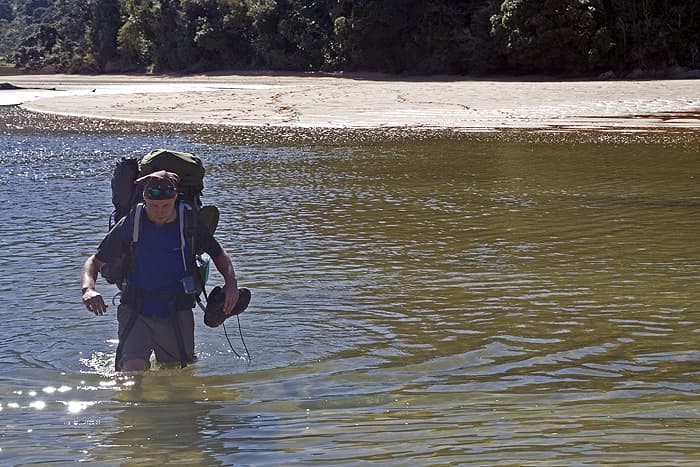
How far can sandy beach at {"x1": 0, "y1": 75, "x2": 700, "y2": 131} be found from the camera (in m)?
26.9

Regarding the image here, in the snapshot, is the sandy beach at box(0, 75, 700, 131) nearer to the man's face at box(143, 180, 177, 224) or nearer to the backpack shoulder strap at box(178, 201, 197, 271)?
the backpack shoulder strap at box(178, 201, 197, 271)

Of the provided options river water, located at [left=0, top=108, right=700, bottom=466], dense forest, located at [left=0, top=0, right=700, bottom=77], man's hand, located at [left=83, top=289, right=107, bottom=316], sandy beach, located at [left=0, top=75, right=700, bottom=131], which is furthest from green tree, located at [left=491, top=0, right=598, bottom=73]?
man's hand, located at [left=83, top=289, right=107, bottom=316]

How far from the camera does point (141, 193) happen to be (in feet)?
18.6

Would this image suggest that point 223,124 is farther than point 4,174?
Yes

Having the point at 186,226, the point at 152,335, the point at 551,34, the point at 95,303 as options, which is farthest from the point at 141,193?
the point at 551,34

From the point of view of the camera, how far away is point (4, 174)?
1789 centimetres

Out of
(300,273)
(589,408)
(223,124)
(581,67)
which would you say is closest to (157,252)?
(589,408)

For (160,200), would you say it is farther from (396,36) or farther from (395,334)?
(396,36)

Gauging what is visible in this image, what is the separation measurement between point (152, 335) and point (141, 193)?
2.66 feet

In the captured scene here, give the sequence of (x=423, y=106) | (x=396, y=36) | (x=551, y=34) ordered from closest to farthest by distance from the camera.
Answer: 1. (x=423, y=106)
2. (x=551, y=34)
3. (x=396, y=36)

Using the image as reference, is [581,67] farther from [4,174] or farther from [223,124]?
[4,174]

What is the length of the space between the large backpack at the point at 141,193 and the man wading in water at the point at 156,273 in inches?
1.5

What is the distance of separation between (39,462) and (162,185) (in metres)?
1.53

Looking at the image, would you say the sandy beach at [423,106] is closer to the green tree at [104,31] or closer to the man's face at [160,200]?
the man's face at [160,200]
